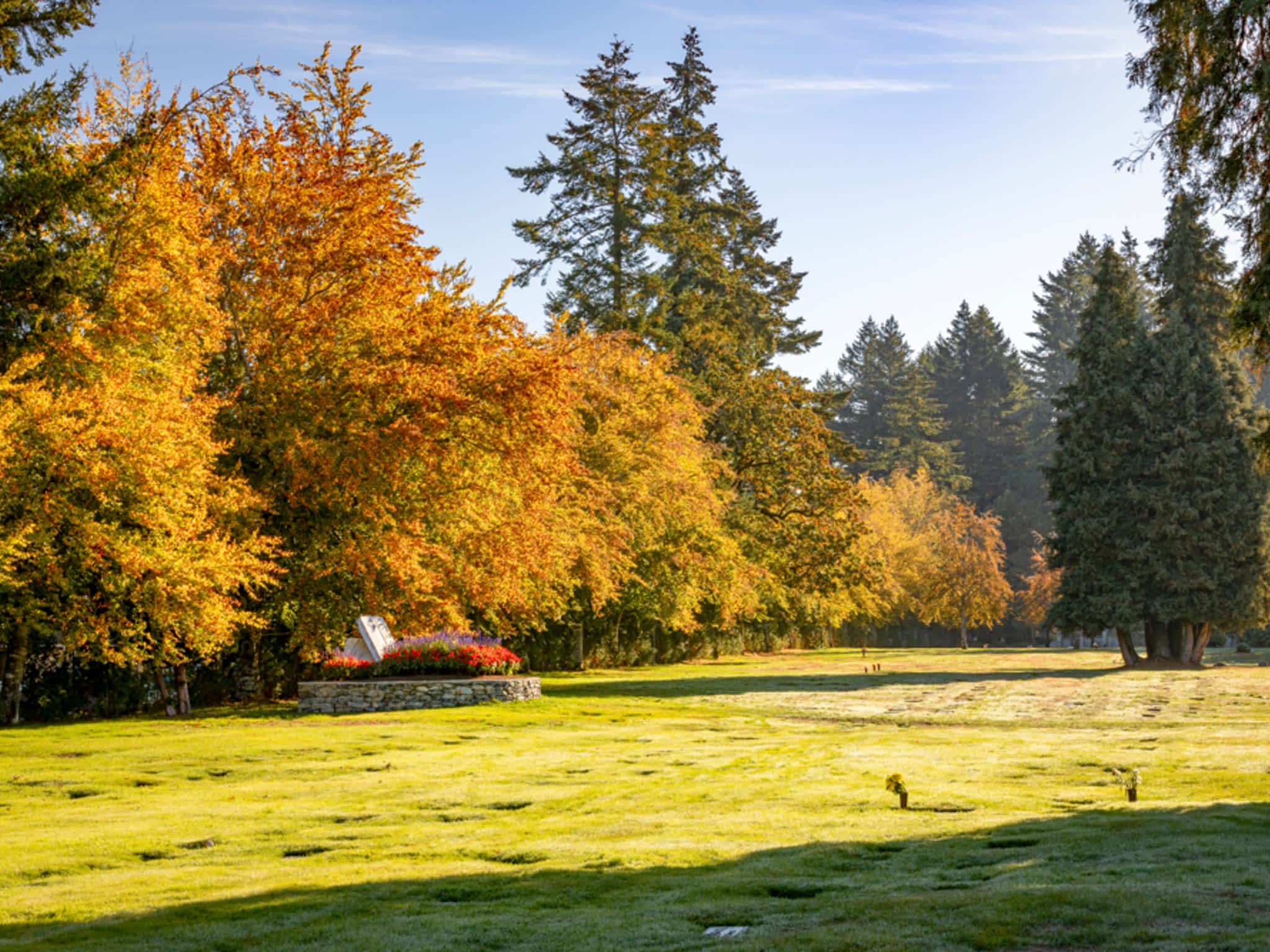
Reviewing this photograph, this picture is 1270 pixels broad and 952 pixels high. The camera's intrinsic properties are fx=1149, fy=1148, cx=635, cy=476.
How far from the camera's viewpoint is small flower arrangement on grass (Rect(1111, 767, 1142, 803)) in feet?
36.9

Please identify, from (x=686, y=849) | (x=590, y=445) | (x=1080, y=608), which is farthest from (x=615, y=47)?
(x=686, y=849)

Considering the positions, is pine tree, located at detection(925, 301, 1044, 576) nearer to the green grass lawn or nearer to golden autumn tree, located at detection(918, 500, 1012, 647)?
golden autumn tree, located at detection(918, 500, 1012, 647)

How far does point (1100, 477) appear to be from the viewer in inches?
1538

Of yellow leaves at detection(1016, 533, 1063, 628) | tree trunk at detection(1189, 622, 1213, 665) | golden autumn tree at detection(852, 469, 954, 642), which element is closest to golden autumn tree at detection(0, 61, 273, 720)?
tree trunk at detection(1189, 622, 1213, 665)

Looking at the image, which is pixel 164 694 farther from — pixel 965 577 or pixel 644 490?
pixel 965 577

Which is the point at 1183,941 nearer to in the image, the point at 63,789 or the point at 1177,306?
the point at 63,789

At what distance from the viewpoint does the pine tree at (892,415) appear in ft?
279

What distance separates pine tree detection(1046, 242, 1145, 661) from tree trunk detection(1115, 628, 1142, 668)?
9cm

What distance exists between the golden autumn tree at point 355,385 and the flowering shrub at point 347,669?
660 millimetres

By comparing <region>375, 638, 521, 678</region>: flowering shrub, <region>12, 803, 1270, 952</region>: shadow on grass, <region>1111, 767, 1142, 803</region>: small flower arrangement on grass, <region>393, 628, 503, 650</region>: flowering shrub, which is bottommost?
<region>1111, 767, 1142, 803</region>: small flower arrangement on grass

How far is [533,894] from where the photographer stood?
25.2 ft

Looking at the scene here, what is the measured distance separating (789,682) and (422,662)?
1244 centimetres

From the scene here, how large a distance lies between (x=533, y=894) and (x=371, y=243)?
19.2 metres

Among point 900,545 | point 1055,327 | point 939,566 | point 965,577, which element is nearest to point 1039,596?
point 965,577
